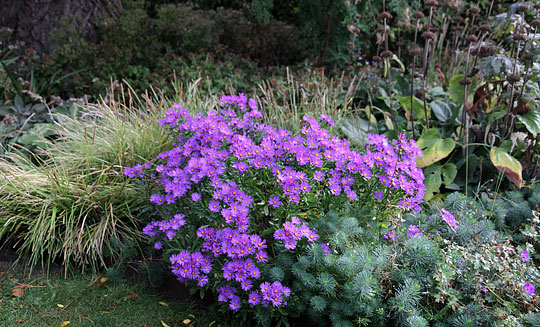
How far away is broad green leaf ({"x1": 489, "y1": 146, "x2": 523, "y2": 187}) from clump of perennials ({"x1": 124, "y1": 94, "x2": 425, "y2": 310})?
1021 mm

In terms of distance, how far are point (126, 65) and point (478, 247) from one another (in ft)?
13.4

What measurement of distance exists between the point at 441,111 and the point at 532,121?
765 mm

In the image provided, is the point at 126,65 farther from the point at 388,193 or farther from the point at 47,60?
the point at 388,193

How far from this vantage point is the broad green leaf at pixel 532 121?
3.27m

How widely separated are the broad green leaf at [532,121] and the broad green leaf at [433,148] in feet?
1.82

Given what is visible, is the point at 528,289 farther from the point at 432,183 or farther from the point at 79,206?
the point at 79,206

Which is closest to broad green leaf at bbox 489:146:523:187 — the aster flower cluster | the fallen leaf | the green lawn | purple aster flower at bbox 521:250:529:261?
purple aster flower at bbox 521:250:529:261

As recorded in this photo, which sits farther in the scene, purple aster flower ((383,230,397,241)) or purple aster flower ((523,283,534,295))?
purple aster flower ((383,230,397,241))

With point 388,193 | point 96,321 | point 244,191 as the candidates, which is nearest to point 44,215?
point 96,321

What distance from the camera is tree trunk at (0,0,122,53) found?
5.29 meters

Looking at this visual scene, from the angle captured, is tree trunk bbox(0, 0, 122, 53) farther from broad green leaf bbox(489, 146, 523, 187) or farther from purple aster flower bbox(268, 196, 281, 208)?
broad green leaf bbox(489, 146, 523, 187)

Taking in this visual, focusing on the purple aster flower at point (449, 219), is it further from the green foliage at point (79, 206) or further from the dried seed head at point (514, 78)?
the green foliage at point (79, 206)

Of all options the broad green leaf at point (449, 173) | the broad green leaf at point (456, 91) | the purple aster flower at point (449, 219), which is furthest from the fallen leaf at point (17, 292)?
the broad green leaf at point (456, 91)

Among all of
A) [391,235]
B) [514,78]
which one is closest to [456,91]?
[514,78]
